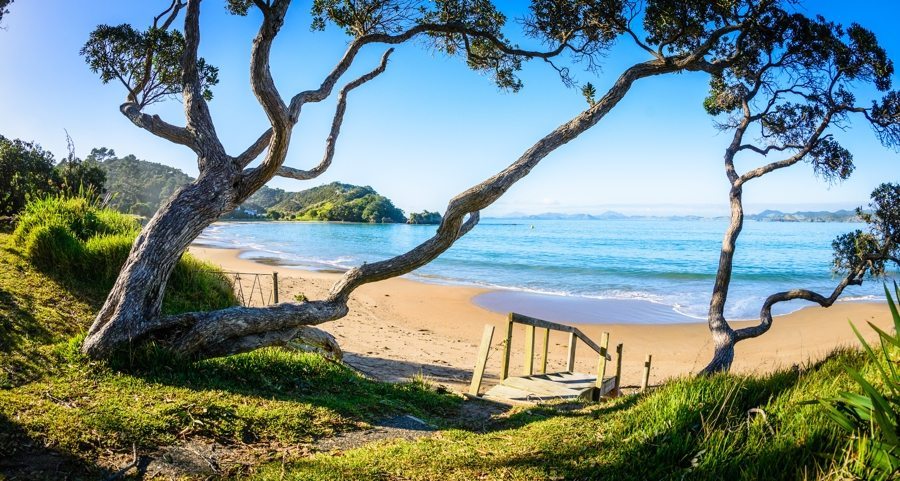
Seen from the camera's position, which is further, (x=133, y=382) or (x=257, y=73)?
(x=257, y=73)

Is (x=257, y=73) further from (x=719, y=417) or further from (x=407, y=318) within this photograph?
(x=407, y=318)

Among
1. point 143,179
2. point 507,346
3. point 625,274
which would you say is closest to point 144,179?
point 143,179

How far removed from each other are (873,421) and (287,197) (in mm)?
159851

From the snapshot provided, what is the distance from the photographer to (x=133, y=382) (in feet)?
17.6

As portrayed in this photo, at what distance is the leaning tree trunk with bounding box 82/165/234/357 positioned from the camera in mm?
5766

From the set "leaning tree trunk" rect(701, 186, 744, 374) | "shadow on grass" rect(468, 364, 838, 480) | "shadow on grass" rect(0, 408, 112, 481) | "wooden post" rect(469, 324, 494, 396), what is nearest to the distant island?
"leaning tree trunk" rect(701, 186, 744, 374)

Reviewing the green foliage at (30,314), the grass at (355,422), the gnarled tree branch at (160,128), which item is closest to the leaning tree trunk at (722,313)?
the grass at (355,422)

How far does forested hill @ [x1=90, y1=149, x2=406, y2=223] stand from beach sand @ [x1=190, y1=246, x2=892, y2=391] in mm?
83969

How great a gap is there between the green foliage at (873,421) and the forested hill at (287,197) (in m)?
102

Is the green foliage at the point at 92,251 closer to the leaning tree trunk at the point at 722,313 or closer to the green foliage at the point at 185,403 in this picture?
the green foliage at the point at 185,403

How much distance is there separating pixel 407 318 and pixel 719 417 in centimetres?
1566

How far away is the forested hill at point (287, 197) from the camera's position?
113000 millimetres

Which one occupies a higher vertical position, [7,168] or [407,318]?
[7,168]

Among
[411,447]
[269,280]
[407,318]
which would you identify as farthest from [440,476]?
[269,280]
